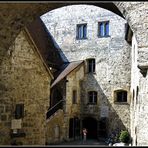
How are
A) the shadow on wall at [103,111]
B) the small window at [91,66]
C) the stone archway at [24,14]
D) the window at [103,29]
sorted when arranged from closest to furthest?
the stone archway at [24,14], the shadow on wall at [103,111], the window at [103,29], the small window at [91,66]

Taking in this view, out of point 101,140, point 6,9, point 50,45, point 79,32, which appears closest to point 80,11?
point 79,32

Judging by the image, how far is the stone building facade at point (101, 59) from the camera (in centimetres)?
2036

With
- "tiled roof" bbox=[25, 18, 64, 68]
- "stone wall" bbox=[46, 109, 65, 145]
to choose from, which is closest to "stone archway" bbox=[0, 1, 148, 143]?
"stone wall" bbox=[46, 109, 65, 145]

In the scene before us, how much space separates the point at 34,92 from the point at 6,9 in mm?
5436

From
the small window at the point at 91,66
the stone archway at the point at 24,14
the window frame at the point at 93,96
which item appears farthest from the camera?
the small window at the point at 91,66

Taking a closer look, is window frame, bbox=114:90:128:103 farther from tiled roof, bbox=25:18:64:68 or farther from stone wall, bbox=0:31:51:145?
stone wall, bbox=0:31:51:145

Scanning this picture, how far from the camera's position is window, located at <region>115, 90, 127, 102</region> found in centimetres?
2048

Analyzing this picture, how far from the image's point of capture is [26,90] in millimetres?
9859

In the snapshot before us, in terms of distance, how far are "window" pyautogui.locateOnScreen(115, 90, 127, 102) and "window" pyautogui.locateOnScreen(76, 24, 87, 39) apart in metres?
4.52

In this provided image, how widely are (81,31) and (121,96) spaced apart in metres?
5.28

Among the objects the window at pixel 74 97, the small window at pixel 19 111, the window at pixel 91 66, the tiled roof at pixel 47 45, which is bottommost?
the small window at pixel 19 111

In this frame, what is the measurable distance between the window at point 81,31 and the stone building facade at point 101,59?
172mm

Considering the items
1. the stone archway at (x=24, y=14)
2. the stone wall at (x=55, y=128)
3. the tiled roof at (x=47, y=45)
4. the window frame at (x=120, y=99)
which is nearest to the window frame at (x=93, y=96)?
the window frame at (x=120, y=99)

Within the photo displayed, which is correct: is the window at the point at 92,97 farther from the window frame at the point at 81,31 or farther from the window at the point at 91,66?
the window frame at the point at 81,31
